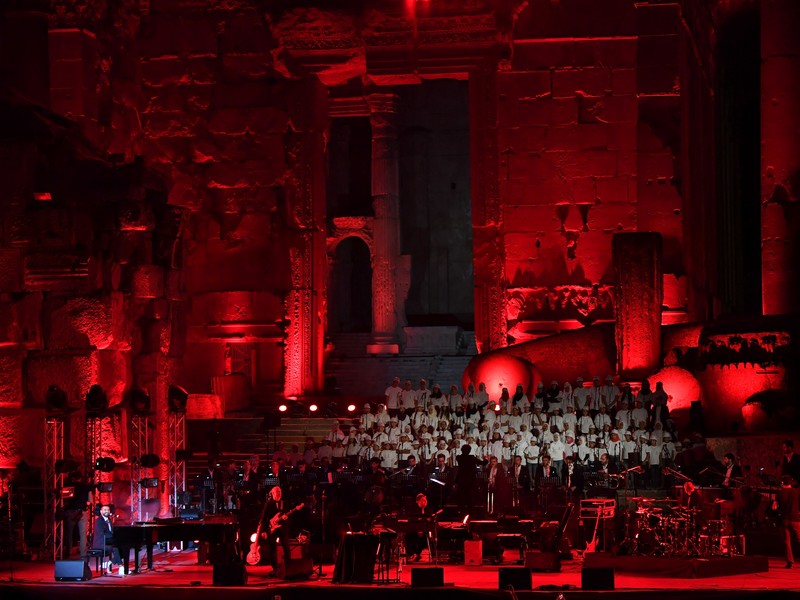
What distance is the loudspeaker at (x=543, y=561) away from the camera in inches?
650

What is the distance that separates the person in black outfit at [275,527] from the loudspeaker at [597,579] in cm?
363

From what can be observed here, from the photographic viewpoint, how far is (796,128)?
89.6 ft

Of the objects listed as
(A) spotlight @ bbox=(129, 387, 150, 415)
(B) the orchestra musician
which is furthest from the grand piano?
(A) spotlight @ bbox=(129, 387, 150, 415)

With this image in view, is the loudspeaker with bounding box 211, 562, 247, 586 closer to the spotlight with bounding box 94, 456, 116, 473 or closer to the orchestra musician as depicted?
the orchestra musician

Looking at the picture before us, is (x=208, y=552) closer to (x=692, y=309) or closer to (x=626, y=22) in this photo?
(x=692, y=309)

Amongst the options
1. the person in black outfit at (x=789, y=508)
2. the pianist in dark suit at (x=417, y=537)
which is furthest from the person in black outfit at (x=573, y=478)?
the person in black outfit at (x=789, y=508)

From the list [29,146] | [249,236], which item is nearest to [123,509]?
[29,146]

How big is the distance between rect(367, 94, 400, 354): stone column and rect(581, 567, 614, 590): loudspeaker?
22.1 metres

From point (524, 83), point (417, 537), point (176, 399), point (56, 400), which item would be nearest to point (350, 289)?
point (524, 83)

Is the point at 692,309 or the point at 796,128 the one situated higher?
the point at 796,128

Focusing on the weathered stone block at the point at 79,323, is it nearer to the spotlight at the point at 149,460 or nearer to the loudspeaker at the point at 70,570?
the spotlight at the point at 149,460

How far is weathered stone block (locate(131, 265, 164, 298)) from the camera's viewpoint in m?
20.4

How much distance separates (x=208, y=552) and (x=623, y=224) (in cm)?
1510

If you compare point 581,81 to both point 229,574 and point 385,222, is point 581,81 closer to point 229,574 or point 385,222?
point 385,222
